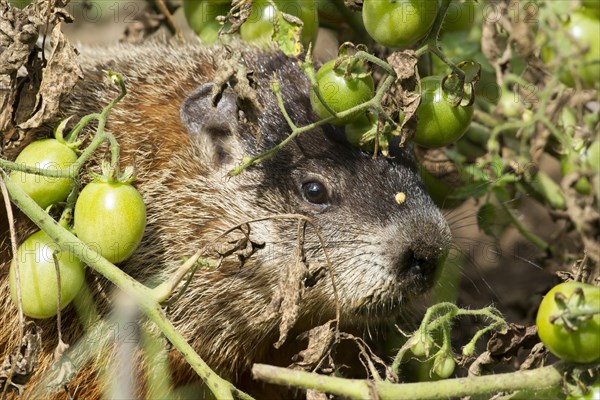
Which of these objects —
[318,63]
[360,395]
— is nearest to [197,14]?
[318,63]

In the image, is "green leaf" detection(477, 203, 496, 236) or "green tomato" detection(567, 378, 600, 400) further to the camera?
"green leaf" detection(477, 203, 496, 236)

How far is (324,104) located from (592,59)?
893mm

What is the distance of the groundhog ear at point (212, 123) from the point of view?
3611 mm

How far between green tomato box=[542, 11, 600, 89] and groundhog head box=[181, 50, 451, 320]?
0.71 m

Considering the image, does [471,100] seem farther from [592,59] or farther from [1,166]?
[1,166]

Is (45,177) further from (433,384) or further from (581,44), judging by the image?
(581,44)

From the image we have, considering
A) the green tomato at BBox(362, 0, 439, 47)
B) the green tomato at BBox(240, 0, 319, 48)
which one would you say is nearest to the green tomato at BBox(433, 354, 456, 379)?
the green tomato at BBox(362, 0, 439, 47)

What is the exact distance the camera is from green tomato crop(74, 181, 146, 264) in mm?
2629

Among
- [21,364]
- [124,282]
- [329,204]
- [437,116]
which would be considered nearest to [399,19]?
[437,116]

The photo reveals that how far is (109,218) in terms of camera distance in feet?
8.66

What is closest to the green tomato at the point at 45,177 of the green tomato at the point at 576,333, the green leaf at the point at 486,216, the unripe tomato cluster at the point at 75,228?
the unripe tomato cluster at the point at 75,228

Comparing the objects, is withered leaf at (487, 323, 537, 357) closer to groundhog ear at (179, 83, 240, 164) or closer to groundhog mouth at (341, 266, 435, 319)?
groundhog mouth at (341, 266, 435, 319)

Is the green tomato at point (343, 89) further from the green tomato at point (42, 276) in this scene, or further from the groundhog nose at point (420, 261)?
the green tomato at point (42, 276)

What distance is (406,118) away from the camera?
2779mm
